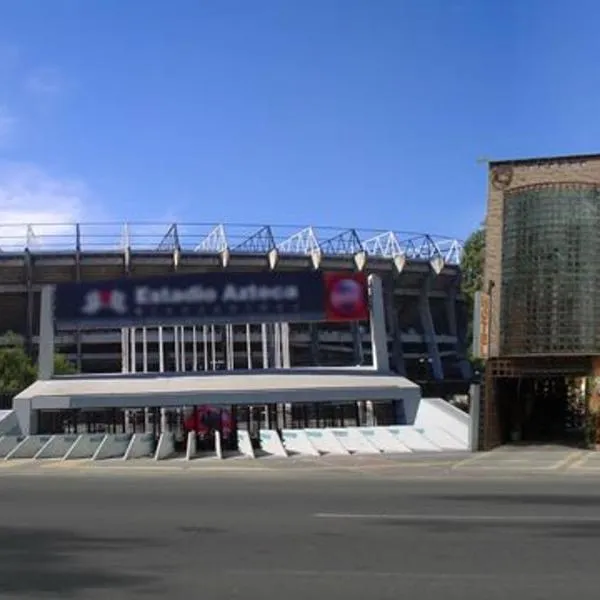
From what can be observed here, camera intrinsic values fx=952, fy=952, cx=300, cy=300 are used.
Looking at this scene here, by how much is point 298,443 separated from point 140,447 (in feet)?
15.1

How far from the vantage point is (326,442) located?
2783 centimetres

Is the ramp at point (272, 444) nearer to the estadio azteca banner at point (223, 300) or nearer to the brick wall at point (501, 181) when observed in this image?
the brick wall at point (501, 181)

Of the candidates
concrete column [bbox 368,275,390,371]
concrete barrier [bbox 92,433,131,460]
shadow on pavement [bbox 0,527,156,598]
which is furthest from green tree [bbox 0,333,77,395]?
shadow on pavement [bbox 0,527,156,598]

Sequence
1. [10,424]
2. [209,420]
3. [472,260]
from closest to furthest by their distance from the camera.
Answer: [209,420]
[10,424]
[472,260]

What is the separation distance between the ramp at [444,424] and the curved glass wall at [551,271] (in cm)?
255

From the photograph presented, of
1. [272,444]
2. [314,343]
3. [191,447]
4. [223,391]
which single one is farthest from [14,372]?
[314,343]

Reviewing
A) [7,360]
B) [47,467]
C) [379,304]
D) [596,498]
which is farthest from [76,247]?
[596,498]

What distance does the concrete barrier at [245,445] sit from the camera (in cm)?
2694

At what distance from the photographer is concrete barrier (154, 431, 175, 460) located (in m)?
26.6

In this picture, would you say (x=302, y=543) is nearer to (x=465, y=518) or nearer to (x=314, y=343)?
(x=465, y=518)

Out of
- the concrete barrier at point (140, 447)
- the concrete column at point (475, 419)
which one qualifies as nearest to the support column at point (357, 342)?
the concrete barrier at point (140, 447)

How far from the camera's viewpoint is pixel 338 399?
32.0 m

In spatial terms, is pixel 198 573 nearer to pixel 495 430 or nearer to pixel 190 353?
pixel 495 430

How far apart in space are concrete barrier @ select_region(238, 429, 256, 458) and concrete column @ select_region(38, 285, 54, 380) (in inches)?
369
